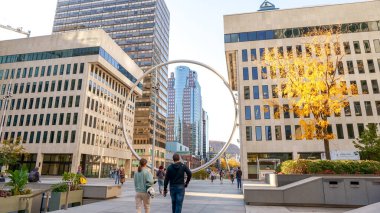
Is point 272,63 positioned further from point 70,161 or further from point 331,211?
point 70,161

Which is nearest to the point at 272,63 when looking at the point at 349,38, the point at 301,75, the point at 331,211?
the point at 301,75

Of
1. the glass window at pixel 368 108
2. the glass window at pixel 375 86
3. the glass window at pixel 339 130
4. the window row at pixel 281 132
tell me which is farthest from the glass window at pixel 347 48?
the glass window at pixel 339 130

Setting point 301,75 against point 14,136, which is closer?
point 301,75

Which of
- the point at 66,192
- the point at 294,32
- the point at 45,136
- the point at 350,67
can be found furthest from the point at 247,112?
the point at 45,136

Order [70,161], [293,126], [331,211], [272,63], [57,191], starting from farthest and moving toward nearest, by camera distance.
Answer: [70,161], [293,126], [272,63], [57,191], [331,211]

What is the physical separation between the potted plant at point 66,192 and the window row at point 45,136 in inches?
1611

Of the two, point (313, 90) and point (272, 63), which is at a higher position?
point (272, 63)

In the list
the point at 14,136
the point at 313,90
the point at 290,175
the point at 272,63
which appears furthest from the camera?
the point at 14,136

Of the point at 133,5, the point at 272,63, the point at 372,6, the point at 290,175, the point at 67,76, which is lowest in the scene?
the point at 290,175

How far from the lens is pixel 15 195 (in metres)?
9.45

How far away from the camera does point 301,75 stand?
2041 cm

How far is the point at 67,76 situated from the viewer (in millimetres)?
54156

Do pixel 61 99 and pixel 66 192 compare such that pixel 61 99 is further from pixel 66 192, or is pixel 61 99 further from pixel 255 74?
pixel 66 192

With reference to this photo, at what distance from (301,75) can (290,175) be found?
961 cm
